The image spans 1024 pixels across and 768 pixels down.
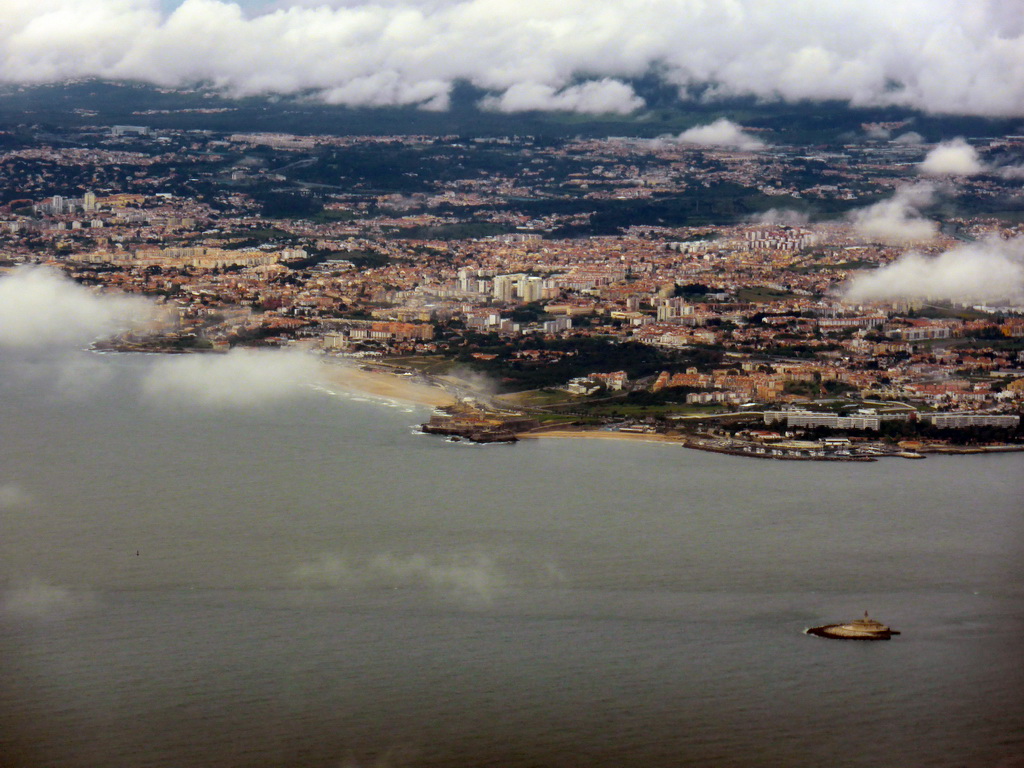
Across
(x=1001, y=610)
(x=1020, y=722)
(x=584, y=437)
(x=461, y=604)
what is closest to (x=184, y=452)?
(x=584, y=437)

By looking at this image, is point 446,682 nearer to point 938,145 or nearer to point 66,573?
point 66,573

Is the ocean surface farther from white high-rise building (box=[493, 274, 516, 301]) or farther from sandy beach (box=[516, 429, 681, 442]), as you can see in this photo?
white high-rise building (box=[493, 274, 516, 301])

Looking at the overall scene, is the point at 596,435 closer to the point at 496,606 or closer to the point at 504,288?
the point at 496,606

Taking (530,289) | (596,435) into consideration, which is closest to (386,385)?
(596,435)

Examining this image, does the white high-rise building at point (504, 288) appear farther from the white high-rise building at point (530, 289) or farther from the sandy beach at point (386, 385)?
the sandy beach at point (386, 385)

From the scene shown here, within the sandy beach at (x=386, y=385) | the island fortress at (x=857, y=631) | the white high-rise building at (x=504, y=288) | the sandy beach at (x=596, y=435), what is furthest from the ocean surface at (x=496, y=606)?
the white high-rise building at (x=504, y=288)

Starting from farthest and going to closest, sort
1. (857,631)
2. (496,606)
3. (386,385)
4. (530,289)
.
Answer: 1. (530,289)
2. (386,385)
3. (496,606)
4. (857,631)
